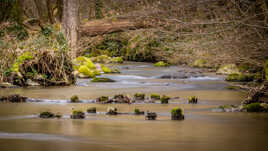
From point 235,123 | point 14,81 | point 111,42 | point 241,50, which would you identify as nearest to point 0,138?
point 235,123

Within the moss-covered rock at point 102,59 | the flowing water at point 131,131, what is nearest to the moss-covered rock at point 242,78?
the flowing water at point 131,131

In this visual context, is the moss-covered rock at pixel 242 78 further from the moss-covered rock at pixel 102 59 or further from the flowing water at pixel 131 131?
the moss-covered rock at pixel 102 59

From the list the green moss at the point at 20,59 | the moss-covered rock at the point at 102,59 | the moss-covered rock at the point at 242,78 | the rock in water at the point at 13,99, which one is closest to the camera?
the rock in water at the point at 13,99

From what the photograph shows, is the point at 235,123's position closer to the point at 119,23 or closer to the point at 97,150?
the point at 97,150

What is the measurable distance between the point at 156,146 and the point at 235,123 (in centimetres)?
181

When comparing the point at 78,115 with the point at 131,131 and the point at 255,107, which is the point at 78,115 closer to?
the point at 131,131

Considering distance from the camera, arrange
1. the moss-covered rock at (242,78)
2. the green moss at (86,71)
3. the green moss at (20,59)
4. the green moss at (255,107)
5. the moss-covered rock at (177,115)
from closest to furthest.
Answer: the moss-covered rock at (177,115), the green moss at (255,107), the green moss at (20,59), the moss-covered rock at (242,78), the green moss at (86,71)

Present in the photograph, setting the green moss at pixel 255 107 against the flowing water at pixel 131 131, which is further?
the green moss at pixel 255 107

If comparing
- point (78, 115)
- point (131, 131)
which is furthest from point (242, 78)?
point (131, 131)

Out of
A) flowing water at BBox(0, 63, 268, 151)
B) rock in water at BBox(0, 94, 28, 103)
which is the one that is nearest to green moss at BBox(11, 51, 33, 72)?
rock in water at BBox(0, 94, 28, 103)

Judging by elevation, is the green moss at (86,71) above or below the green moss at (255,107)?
below

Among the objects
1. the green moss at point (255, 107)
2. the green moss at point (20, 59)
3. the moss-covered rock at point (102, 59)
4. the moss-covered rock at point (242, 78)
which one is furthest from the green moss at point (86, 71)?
the moss-covered rock at point (102, 59)

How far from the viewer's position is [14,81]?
1134 centimetres

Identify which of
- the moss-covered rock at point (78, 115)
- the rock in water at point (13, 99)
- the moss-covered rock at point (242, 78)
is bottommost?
the moss-covered rock at point (242, 78)
